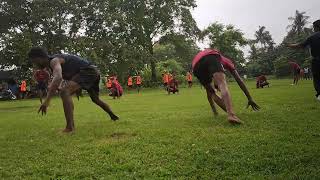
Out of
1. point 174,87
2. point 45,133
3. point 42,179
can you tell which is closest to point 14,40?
point 174,87

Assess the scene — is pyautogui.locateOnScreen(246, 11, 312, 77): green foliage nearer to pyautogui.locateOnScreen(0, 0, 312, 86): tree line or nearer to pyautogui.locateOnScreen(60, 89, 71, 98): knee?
pyautogui.locateOnScreen(0, 0, 312, 86): tree line

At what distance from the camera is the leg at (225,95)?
7781 millimetres

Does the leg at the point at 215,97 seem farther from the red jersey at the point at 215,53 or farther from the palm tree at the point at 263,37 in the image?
the palm tree at the point at 263,37

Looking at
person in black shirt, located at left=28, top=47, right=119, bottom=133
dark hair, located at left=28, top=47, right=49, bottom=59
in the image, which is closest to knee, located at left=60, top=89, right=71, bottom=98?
person in black shirt, located at left=28, top=47, right=119, bottom=133

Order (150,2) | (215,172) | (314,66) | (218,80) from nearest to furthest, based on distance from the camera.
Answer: (215,172) < (218,80) < (314,66) < (150,2)

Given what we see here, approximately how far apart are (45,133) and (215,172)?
4979 mm

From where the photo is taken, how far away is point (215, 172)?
4.82 m

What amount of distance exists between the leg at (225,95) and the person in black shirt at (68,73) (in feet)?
8.26

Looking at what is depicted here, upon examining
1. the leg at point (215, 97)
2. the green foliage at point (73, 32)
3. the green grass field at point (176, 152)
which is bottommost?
the green grass field at point (176, 152)

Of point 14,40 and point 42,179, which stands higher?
point 14,40

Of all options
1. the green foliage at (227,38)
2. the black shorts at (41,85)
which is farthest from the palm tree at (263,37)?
the black shorts at (41,85)

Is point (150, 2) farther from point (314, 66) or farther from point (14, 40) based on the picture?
point (314, 66)

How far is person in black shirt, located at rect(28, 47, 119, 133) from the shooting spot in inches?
324

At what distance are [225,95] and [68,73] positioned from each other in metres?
3.11
